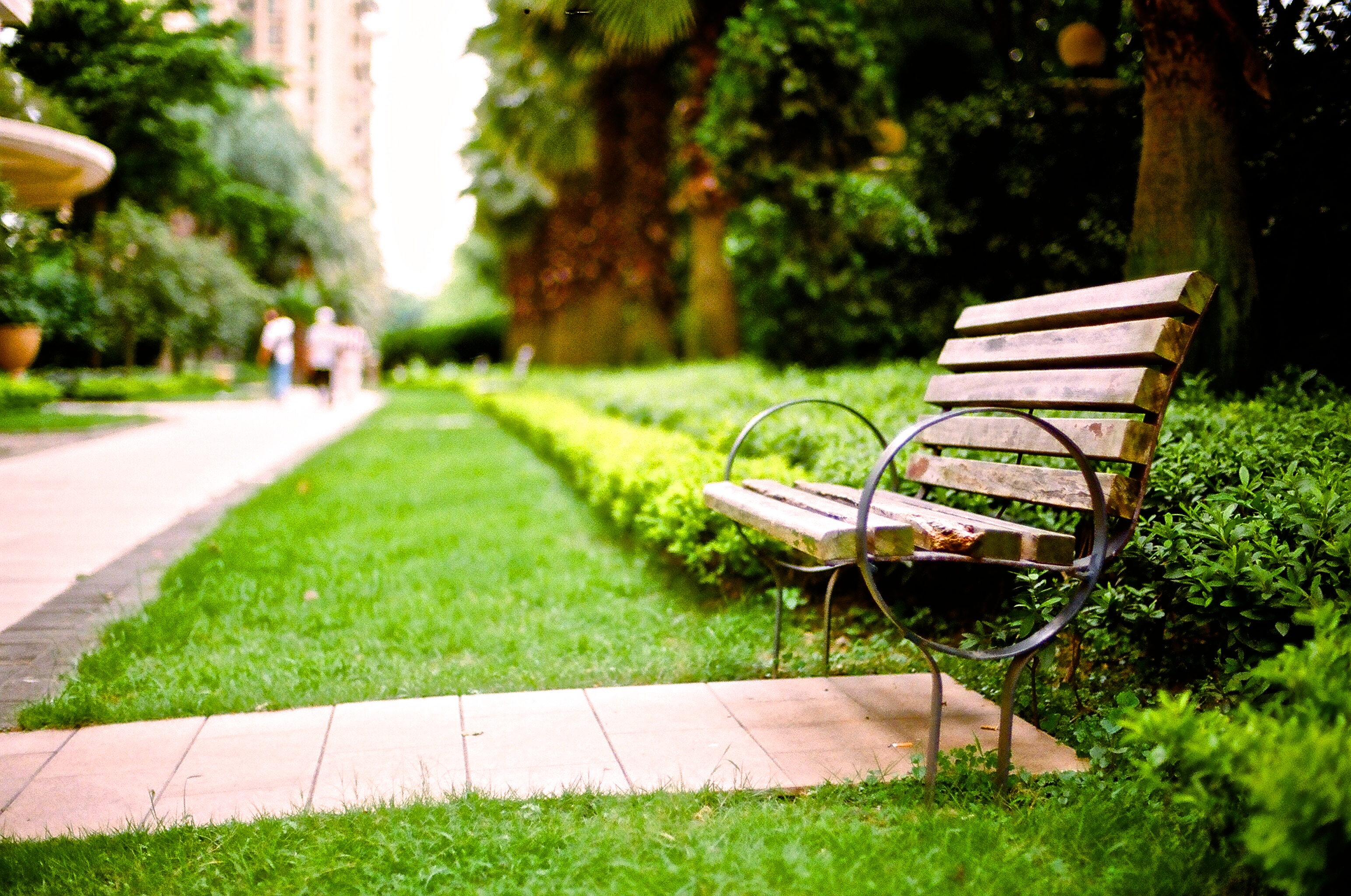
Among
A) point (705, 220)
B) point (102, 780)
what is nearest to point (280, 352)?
point (705, 220)

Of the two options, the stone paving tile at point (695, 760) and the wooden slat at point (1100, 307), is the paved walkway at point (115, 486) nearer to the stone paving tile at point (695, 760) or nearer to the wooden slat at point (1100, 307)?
the stone paving tile at point (695, 760)

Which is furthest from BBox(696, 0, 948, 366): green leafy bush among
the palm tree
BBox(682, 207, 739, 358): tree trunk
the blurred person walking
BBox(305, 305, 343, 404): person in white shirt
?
the blurred person walking

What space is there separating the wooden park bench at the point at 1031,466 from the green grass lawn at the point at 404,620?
832mm

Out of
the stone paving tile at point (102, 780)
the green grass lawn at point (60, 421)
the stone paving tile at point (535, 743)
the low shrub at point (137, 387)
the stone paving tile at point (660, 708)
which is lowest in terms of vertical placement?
the stone paving tile at point (102, 780)

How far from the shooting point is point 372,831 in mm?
2447

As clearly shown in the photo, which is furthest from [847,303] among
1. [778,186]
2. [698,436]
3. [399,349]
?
[399,349]

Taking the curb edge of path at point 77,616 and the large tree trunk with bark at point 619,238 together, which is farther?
the large tree trunk with bark at point 619,238

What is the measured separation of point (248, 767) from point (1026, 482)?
2.49m

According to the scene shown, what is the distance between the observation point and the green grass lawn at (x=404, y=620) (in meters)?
3.59

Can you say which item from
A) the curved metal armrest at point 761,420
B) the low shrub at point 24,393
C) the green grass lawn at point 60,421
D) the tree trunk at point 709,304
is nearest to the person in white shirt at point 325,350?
the green grass lawn at point 60,421

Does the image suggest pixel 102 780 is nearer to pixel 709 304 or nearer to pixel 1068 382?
pixel 1068 382

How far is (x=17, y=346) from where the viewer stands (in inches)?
616

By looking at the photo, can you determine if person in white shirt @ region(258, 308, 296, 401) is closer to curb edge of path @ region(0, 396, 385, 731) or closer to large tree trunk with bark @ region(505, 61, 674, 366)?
large tree trunk with bark @ region(505, 61, 674, 366)

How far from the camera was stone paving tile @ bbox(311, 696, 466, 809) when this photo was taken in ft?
8.84
